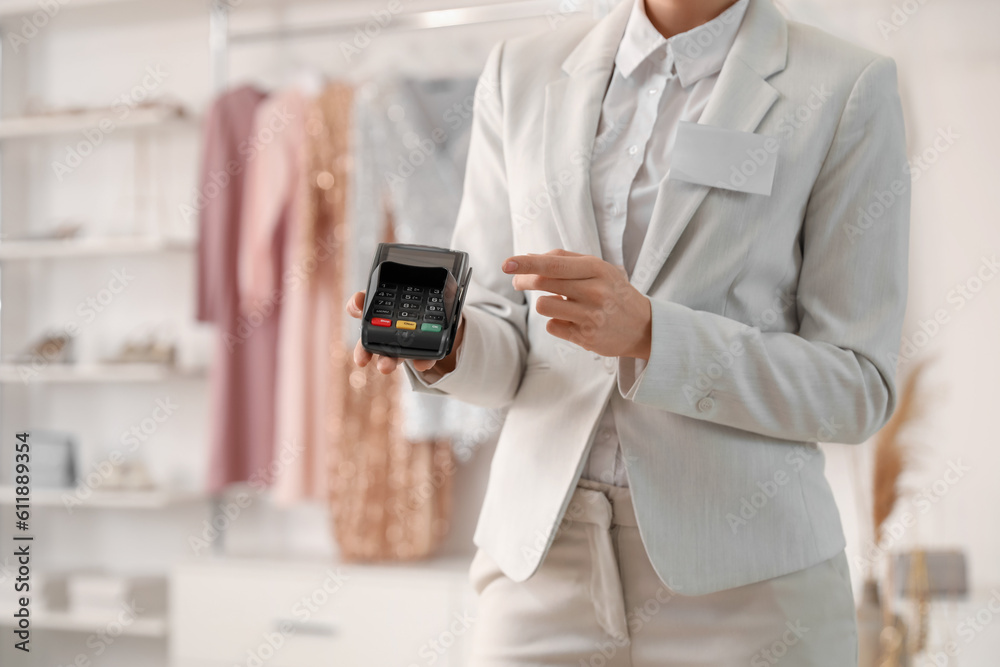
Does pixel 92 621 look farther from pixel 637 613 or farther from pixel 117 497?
pixel 637 613

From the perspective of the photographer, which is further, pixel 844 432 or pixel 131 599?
pixel 131 599

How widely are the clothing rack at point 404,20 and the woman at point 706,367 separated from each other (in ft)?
4.64

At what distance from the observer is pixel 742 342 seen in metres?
0.70

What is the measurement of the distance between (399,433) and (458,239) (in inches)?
50.3

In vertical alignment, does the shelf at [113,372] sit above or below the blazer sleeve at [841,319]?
below

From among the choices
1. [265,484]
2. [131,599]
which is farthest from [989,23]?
[131,599]

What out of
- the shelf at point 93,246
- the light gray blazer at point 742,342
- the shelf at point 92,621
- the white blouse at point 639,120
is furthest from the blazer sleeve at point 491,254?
the shelf at point 92,621

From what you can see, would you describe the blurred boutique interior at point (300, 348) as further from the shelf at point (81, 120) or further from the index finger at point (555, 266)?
the index finger at point (555, 266)

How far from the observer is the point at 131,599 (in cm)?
237

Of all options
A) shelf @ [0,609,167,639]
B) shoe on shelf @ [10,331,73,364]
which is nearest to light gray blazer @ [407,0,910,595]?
shelf @ [0,609,167,639]

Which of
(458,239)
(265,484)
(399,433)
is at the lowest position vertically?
(265,484)

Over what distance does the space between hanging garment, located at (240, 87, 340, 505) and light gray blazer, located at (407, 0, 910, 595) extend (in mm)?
1458

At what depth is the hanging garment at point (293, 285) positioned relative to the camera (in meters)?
2.19

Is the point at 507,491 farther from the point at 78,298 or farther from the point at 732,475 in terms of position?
the point at 78,298
